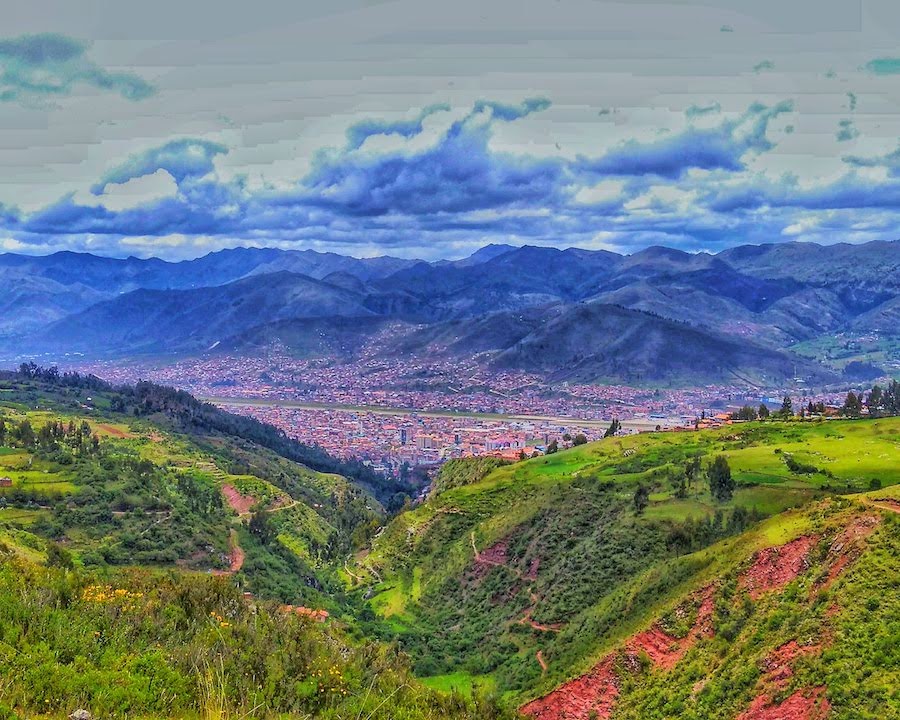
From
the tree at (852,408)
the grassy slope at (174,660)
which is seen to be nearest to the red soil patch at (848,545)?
the grassy slope at (174,660)

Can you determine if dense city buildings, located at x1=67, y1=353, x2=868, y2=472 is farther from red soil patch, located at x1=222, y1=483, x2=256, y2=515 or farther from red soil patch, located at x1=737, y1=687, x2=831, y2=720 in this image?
red soil patch, located at x1=737, y1=687, x2=831, y2=720

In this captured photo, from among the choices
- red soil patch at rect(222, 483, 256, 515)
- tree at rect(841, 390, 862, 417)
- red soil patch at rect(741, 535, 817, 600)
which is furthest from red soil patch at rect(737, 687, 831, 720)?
tree at rect(841, 390, 862, 417)

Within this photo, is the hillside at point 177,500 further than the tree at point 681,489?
Yes

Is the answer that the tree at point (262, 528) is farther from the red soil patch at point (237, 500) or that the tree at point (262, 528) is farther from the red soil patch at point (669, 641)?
the red soil patch at point (669, 641)

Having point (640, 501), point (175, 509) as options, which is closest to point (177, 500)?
point (175, 509)

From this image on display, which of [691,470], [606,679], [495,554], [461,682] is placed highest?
[691,470]

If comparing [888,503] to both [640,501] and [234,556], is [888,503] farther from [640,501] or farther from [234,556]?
[234,556]

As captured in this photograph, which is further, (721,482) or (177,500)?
(177,500)
